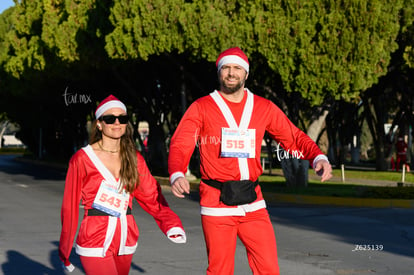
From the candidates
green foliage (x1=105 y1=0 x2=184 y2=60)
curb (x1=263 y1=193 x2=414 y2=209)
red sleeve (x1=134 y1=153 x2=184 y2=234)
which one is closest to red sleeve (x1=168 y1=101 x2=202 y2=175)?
red sleeve (x1=134 y1=153 x2=184 y2=234)

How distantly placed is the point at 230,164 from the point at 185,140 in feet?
1.08

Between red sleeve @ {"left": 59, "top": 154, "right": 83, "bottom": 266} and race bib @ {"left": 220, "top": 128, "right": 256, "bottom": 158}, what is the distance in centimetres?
94

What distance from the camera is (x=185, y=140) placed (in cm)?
547

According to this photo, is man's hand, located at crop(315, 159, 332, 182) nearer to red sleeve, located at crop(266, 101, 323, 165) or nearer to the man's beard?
red sleeve, located at crop(266, 101, 323, 165)

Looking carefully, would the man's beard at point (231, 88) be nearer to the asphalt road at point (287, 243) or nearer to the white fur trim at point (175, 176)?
the white fur trim at point (175, 176)

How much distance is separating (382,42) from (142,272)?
13.5 metres

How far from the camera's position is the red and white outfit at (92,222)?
200 inches

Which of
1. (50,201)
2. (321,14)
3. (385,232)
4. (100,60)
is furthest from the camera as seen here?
(100,60)

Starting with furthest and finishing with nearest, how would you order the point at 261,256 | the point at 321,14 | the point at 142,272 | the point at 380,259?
the point at 321,14 → the point at 380,259 → the point at 142,272 → the point at 261,256

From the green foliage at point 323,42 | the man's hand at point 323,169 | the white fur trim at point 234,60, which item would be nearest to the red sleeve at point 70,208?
the white fur trim at point 234,60

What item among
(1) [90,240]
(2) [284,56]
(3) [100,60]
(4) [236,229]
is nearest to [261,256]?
(4) [236,229]

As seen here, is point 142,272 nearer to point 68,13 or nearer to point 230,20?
point 230,20

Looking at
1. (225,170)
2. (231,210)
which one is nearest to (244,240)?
(231,210)

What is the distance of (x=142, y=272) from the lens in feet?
28.9
